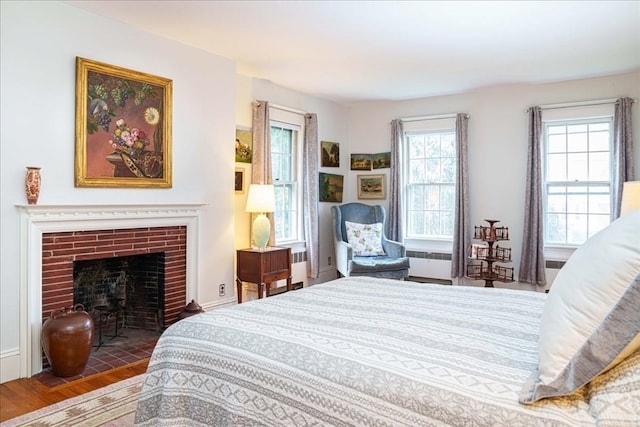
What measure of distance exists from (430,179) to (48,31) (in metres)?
4.56

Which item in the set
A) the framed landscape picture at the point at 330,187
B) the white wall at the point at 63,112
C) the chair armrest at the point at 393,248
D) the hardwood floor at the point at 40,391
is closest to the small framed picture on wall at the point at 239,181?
the white wall at the point at 63,112

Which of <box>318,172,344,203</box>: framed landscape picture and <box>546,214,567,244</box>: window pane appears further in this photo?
<box>318,172,344,203</box>: framed landscape picture

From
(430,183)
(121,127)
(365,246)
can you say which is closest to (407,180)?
(430,183)

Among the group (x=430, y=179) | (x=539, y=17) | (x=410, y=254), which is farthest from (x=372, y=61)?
(x=410, y=254)

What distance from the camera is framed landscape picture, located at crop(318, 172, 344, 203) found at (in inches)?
239

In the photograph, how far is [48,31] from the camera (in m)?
3.06

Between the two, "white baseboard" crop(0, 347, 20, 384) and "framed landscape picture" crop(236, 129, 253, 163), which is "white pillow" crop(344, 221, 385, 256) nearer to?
"framed landscape picture" crop(236, 129, 253, 163)

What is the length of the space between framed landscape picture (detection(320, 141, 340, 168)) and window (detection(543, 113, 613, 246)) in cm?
268

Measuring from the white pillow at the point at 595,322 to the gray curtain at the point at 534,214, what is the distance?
13.9ft

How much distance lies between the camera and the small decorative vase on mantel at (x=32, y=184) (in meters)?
2.93

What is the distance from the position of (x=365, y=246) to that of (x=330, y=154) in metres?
1.46

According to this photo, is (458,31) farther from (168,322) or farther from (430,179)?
(168,322)

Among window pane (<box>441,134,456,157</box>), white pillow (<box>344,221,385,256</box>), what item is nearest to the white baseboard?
white pillow (<box>344,221,385,256</box>)

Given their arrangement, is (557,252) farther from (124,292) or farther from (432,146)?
(124,292)
